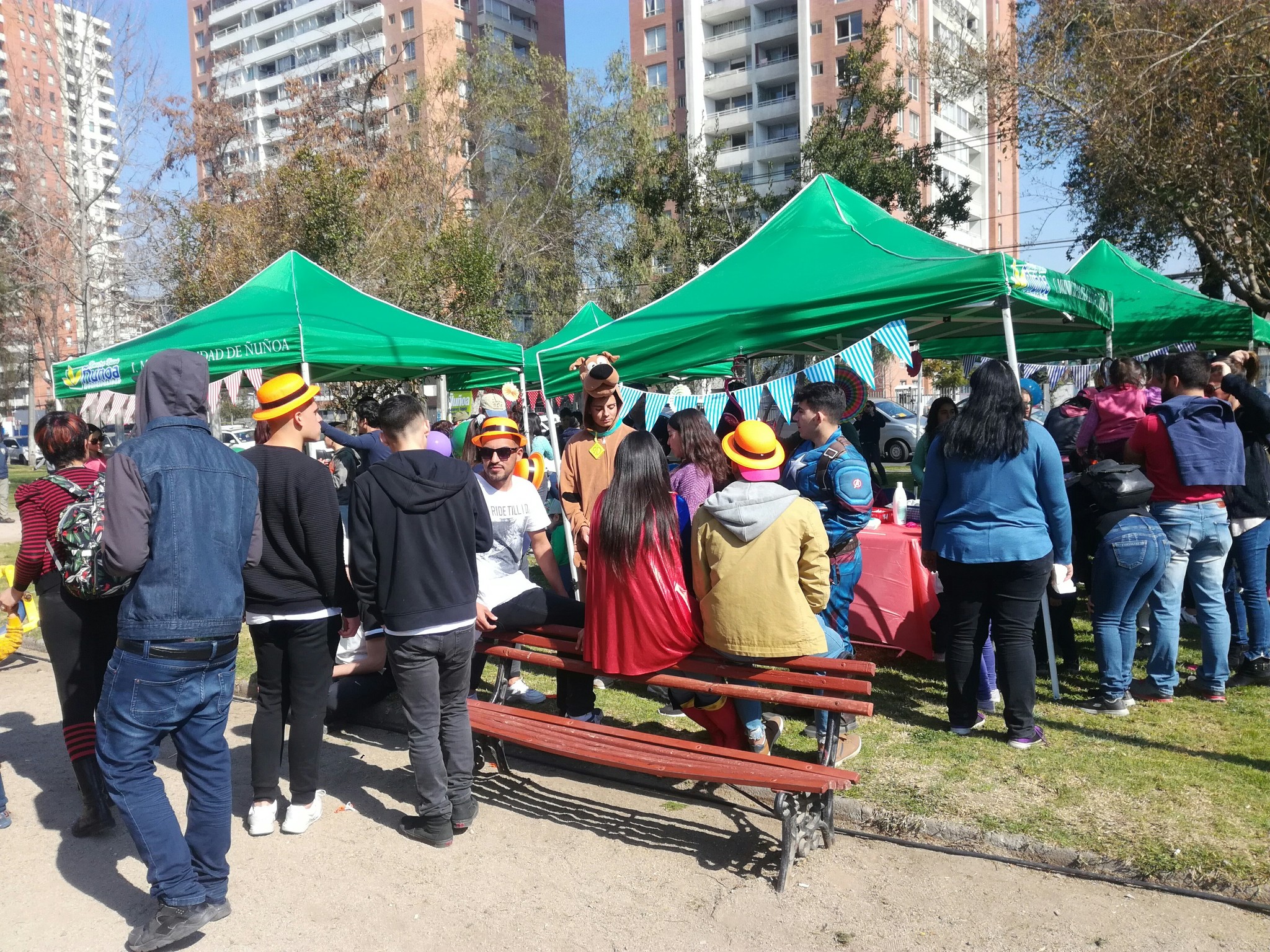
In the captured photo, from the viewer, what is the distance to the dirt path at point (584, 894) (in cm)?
308

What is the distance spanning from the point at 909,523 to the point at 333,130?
2284 cm

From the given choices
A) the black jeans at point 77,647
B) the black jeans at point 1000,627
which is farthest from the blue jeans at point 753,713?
the black jeans at point 77,647

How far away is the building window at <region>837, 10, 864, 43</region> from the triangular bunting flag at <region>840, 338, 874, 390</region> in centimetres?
4760

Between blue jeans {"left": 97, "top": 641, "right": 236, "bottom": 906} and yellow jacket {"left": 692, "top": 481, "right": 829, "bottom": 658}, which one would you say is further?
yellow jacket {"left": 692, "top": 481, "right": 829, "bottom": 658}

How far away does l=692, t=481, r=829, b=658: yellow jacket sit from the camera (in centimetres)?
380

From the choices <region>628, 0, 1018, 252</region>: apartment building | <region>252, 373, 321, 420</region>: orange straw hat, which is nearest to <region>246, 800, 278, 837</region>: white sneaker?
<region>252, 373, 321, 420</region>: orange straw hat

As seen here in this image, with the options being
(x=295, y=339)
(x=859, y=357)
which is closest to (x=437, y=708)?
(x=859, y=357)

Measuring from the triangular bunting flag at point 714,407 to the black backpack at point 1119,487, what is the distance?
7.04 feet

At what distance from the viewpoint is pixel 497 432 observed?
15.0 ft

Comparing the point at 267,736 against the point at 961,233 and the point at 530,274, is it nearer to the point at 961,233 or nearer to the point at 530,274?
the point at 530,274

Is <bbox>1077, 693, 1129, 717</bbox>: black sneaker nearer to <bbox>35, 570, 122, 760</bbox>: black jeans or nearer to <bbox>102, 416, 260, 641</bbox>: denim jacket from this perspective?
<bbox>102, 416, 260, 641</bbox>: denim jacket

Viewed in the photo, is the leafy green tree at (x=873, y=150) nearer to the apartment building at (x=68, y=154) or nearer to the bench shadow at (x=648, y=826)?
the apartment building at (x=68, y=154)

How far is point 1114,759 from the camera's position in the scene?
4.28 metres

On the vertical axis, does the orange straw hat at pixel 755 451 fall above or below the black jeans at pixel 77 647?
above
